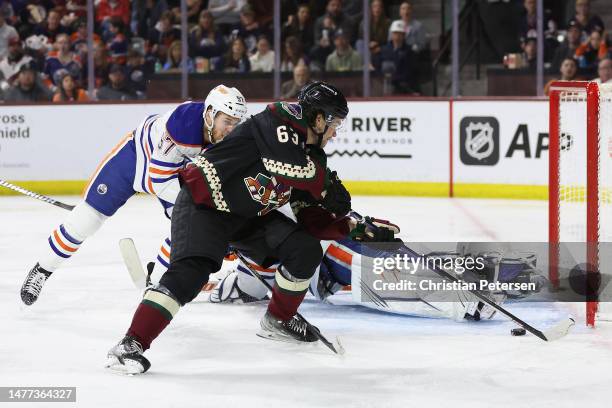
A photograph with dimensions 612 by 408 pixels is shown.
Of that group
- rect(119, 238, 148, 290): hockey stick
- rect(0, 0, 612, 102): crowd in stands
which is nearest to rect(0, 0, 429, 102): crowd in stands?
rect(0, 0, 612, 102): crowd in stands

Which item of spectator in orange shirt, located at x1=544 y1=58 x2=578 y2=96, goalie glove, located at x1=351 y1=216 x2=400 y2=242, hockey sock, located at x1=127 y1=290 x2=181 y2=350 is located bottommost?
hockey sock, located at x1=127 y1=290 x2=181 y2=350

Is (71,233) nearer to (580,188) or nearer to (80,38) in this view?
(580,188)

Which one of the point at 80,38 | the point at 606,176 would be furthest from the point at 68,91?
the point at 606,176

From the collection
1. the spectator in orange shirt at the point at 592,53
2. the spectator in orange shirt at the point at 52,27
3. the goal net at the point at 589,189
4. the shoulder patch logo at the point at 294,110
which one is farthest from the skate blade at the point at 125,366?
the spectator in orange shirt at the point at 52,27

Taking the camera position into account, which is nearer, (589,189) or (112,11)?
(589,189)

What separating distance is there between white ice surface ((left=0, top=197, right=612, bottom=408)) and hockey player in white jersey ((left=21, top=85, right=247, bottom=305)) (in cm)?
24

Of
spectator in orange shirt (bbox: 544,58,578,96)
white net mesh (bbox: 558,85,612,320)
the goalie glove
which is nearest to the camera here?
the goalie glove

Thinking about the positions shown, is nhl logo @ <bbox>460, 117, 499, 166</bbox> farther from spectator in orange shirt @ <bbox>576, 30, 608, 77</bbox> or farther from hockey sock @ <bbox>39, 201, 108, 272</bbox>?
hockey sock @ <bbox>39, 201, 108, 272</bbox>

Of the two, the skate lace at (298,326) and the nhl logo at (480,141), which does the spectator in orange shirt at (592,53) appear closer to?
the nhl logo at (480,141)

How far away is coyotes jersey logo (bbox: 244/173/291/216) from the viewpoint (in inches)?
138

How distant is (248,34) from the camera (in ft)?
28.8

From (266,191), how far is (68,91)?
18.2 feet

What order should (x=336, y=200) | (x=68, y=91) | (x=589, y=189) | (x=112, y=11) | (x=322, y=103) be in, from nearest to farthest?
1. (x=322, y=103)
2. (x=336, y=200)
3. (x=589, y=189)
4. (x=68, y=91)
5. (x=112, y=11)

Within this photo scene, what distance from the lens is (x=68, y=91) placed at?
28.7 feet
